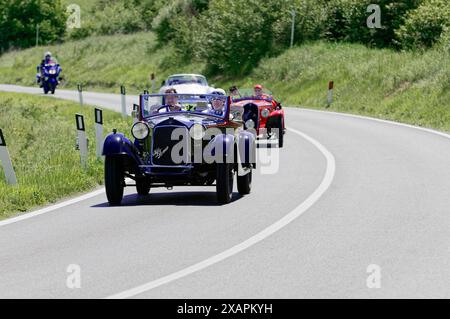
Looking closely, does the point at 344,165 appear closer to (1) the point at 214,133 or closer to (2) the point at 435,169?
(2) the point at 435,169

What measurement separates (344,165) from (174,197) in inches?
179

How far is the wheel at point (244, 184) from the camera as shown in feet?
41.2

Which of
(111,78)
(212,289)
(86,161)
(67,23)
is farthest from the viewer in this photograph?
(67,23)

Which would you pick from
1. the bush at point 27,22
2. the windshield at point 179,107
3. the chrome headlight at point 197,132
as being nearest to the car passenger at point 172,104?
the windshield at point 179,107

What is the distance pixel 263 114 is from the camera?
2105 cm

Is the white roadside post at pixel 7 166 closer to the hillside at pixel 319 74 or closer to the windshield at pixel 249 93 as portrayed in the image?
the windshield at pixel 249 93

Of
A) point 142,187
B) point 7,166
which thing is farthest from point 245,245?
point 7,166

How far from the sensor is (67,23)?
82375 millimetres

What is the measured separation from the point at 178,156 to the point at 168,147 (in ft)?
0.62

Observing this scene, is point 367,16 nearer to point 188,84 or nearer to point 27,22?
point 188,84

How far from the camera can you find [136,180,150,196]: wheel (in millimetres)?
12447

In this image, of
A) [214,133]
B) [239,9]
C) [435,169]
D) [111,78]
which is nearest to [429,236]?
[214,133]

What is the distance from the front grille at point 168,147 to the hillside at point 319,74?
46.0 feet

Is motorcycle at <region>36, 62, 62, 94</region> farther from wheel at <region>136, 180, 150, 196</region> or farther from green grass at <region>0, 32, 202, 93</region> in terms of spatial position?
wheel at <region>136, 180, 150, 196</region>
